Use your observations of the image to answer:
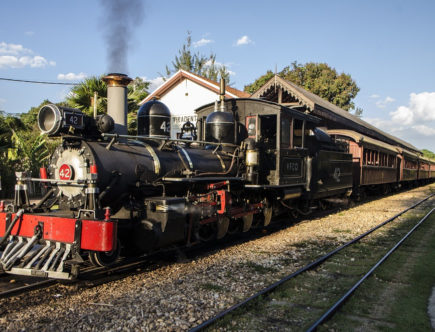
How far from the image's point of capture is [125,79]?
712 centimetres

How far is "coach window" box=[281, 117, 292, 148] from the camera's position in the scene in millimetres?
8492

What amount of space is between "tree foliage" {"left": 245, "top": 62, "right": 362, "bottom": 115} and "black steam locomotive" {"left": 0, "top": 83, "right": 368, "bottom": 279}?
108ft

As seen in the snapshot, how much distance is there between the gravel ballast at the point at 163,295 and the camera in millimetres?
3816

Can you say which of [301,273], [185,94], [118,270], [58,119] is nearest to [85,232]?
[118,270]

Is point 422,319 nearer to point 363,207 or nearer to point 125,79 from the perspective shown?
point 125,79

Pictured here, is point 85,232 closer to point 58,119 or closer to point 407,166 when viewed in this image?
point 58,119

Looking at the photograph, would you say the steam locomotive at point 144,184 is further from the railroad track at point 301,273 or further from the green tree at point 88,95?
the green tree at point 88,95

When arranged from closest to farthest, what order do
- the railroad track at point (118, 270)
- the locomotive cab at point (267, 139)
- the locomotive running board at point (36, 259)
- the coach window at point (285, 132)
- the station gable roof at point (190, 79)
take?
the locomotive running board at point (36, 259), the railroad track at point (118, 270), the locomotive cab at point (267, 139), the coach window at point (285, 132), the station gable roof at point (190, 79)

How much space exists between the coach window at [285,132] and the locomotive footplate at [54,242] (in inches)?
192

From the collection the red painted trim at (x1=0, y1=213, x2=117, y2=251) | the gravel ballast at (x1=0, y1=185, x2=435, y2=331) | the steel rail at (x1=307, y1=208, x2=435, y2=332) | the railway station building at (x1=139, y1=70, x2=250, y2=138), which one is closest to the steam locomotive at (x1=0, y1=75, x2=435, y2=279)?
the red painted trim at (x1=0, y1=213, x2=117, y2=251)

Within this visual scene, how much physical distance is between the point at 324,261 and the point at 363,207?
8.85m

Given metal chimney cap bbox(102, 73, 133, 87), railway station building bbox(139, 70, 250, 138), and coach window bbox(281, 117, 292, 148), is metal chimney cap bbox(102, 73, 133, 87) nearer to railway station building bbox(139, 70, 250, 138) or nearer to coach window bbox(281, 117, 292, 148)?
coach window bbox(281, 117, 292, 148)

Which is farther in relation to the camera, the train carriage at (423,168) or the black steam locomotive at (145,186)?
the train carriage at (423,168)

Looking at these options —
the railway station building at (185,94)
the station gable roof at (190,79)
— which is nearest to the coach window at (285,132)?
the station gable roof at (190,79)
